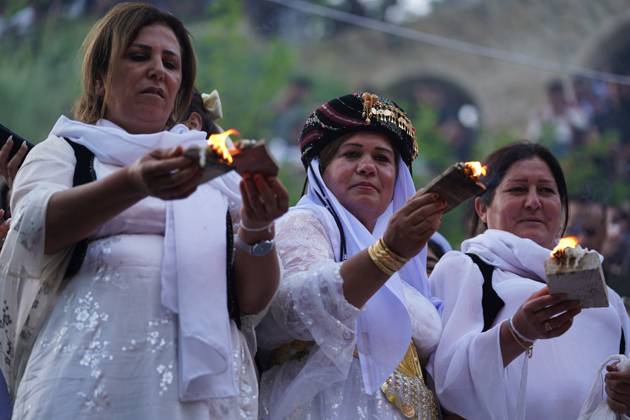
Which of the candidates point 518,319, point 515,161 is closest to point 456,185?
point 518,319

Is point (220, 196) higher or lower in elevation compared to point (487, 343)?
higher

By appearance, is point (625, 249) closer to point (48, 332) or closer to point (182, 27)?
point (182, 27)

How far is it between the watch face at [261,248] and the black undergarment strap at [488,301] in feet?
3.61

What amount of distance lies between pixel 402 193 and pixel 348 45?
13.0 m

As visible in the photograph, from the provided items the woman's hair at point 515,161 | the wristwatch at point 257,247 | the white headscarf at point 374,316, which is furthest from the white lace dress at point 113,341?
the woman's hair at point 515,161

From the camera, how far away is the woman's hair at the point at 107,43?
3299mm

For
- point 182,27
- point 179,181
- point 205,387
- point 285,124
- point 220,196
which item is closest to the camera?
point 179,181

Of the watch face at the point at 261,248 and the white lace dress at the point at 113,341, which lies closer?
the white lace dress at the point at 113,341

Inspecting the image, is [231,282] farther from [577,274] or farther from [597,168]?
[597,168]

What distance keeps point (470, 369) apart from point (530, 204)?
92cm

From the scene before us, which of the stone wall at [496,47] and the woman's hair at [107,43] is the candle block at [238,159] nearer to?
the woman's hair at [107,43]

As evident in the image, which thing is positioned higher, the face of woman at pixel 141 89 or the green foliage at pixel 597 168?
the face of woman at pixel 141 89

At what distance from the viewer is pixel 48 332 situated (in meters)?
2.86

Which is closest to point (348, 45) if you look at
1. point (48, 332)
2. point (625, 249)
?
point (625, 249)
